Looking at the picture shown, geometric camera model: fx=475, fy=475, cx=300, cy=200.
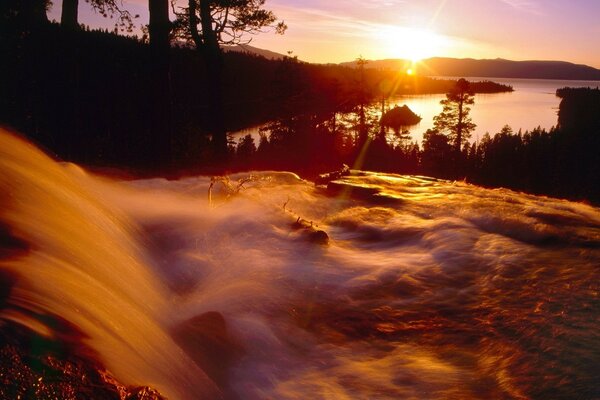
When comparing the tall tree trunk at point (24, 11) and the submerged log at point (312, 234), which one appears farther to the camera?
the tall tree trunk at point (24, 11)

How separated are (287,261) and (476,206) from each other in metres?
2.88

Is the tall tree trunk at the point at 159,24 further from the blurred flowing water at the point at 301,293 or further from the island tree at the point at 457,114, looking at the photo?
the island tree at the point at 457,114

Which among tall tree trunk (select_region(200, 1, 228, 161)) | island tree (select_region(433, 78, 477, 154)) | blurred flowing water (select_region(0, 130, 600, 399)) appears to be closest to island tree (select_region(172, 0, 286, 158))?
tall tree trunk (select_region(200, 1, 228, 161))

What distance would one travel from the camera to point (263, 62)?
120 meters

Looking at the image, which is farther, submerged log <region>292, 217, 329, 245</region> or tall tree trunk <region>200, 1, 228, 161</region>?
tall tree trunk <region>200, 1, 228, 161</region>

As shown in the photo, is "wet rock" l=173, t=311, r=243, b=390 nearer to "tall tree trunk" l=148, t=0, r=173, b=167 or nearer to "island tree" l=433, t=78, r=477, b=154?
"tall tree trunk" l=148, t=0, r=173, b=167

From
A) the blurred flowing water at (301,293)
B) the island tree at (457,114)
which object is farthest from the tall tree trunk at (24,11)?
the island tree at (457,114)

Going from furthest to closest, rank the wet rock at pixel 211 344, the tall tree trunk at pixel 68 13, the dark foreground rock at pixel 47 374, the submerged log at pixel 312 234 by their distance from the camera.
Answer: the tall tree trunk at pixel 68 13 < the submerged log at pixel 312 234 < the wet rock at pixel 211 344 < the dark foreground rock at pixel 47 374

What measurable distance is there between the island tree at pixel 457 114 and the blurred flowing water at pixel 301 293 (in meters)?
57.6

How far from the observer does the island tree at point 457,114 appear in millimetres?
59438

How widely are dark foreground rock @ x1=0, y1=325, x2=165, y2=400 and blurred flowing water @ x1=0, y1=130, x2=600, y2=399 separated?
0.09 metres

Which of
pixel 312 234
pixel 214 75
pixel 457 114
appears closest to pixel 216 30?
pixel 214 75

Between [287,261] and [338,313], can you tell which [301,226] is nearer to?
[287,261]

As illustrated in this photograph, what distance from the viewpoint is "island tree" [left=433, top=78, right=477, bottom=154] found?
195ft
